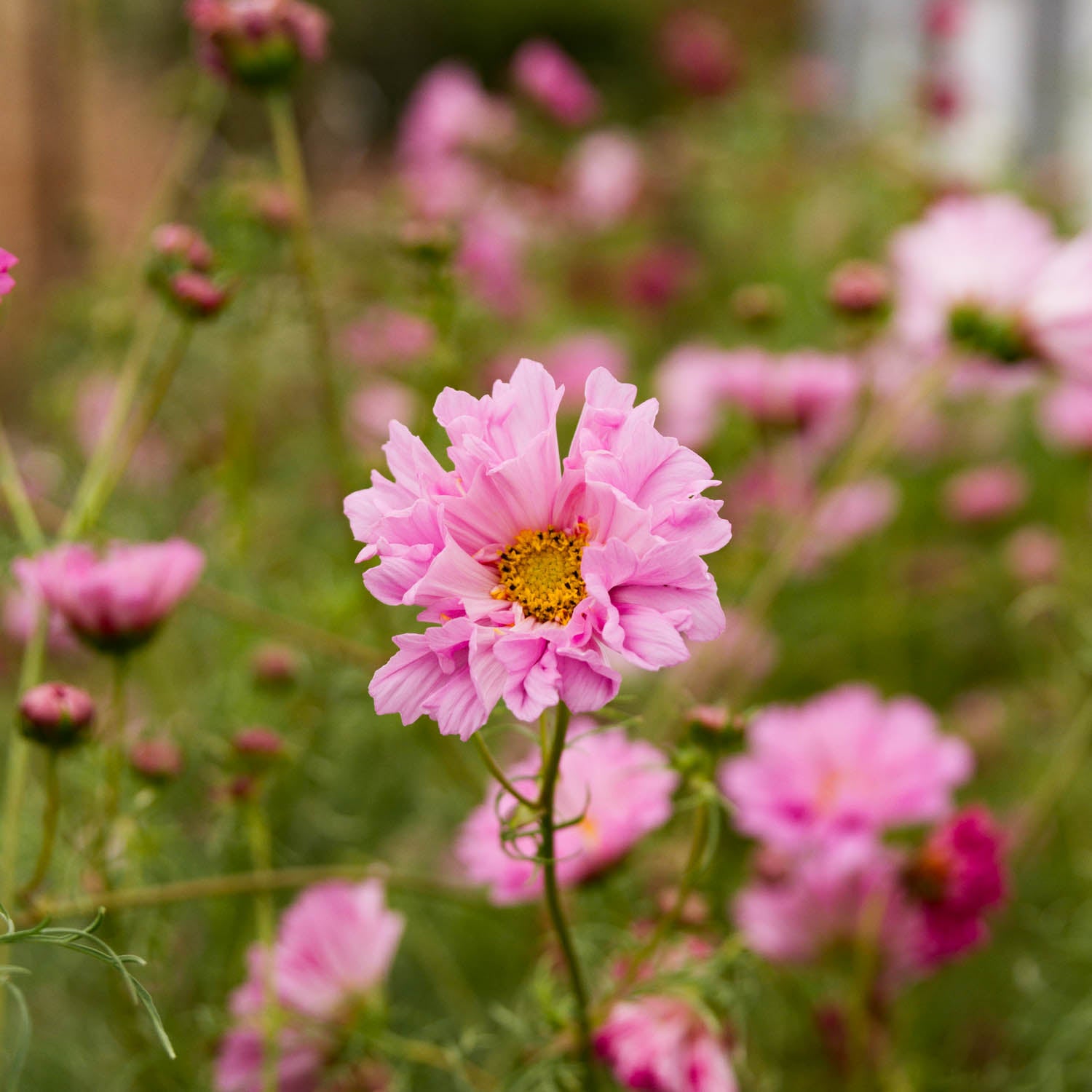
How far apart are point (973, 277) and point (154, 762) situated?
43cm

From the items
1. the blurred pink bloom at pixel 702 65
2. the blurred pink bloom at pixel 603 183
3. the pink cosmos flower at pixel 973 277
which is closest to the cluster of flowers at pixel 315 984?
the pink cosmos flower at pixel 973 277

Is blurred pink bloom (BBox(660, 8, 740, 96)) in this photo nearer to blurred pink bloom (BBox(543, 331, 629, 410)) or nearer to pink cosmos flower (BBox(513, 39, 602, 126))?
pink cosmos flower (BBox(513, 39, 602, 126))

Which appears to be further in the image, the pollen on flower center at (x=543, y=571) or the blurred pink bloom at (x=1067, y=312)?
the blurred pink bloom at (x=1067, y=312)

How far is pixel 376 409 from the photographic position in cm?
94

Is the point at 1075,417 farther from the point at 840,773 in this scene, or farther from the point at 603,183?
the point at 603,183

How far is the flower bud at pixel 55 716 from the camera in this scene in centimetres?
34

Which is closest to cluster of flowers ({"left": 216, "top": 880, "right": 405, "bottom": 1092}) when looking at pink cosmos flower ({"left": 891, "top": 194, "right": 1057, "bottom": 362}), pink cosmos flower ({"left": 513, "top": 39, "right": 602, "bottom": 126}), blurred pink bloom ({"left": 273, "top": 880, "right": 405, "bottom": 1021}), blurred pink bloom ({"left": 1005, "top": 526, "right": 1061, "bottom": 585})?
blurred pink bloom ({"left": 273, "top": 880, "right": 405, "bottom": 1021})

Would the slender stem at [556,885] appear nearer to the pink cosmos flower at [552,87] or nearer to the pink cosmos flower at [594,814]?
the pink cosmos flower at [594,814]

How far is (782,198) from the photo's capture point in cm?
156

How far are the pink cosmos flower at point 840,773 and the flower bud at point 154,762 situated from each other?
0.22 meters

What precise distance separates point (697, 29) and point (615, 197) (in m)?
0.36

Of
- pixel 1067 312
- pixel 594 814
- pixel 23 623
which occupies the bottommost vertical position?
pixel 23 623

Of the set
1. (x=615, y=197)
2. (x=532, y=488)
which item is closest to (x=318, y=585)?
(x=532, y=488)

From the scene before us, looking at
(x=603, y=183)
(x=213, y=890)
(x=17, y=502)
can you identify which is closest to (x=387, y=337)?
(x=17, y=502)
